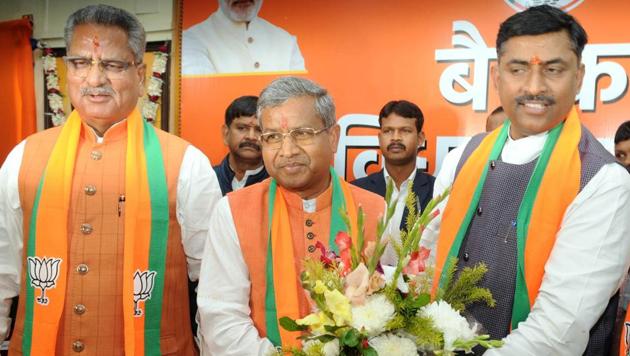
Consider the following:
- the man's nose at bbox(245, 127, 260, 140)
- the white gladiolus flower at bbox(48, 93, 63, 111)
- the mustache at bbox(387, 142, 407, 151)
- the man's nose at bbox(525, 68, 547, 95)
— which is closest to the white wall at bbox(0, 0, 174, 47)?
the white gladiolus flower at bbox(48, 93, 63, 111)

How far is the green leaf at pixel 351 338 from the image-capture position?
1210 mm

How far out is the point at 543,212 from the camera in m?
1.76

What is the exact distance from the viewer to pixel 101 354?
205 centimetres

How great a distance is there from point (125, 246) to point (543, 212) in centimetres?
135

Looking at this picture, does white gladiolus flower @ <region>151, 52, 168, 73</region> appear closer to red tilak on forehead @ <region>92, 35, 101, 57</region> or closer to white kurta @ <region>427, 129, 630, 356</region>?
red tilak on forehead @ <region>92, 35, 101, 57</region>

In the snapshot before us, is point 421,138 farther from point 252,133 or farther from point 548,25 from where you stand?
point 548,25

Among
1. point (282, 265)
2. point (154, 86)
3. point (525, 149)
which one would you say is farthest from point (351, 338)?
A: point (154, 86)

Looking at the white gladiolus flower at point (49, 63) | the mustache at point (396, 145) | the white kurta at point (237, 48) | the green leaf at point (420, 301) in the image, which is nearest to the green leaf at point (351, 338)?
the green leaf at point (420, 301)

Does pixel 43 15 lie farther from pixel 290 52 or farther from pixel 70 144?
pixel 70 144

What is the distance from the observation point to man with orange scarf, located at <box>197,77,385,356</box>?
1852 millimetres

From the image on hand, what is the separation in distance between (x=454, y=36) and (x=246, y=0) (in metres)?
1.71

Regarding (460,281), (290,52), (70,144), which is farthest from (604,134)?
(70,144)

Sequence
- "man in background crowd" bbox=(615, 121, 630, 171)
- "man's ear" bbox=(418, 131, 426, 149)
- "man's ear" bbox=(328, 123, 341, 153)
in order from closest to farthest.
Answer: "man's ear" bbox=(328, 123, 341, 153) → "man in background crowd" bbox=(615, 121, 630, 171) → "man's ear" bbox=(418, 131, 426, 149)

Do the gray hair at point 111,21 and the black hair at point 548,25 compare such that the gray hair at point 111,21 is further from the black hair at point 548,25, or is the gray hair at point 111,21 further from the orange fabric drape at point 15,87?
the orange fabric drape at point 15,87
